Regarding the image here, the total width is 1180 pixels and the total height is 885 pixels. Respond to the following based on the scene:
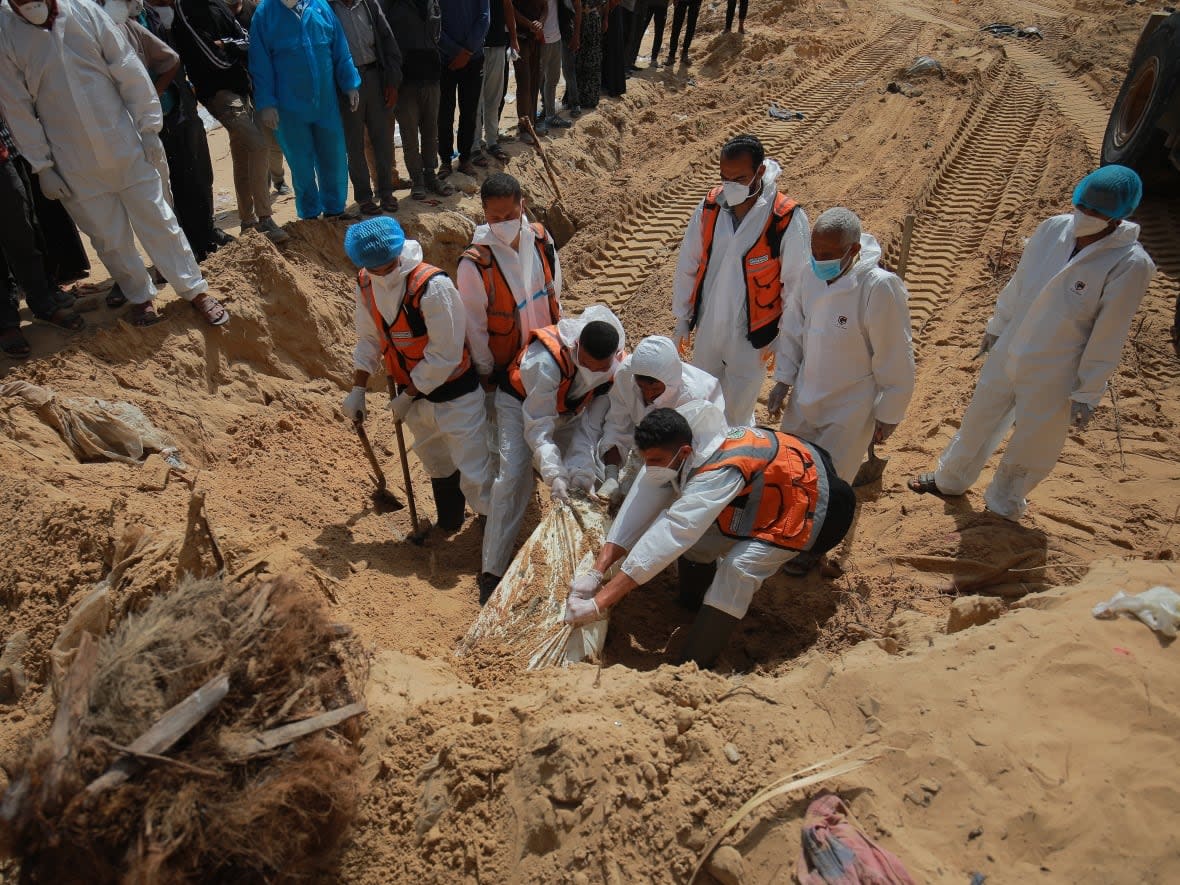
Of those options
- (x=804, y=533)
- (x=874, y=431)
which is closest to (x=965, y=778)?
(x=804, y=533)

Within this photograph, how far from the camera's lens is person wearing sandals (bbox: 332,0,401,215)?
6.02m

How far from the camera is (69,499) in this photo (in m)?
3.59

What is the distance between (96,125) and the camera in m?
A: 4.50

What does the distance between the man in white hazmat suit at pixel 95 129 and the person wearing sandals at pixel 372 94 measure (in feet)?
5.68

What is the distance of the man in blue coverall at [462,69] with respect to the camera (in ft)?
22.0

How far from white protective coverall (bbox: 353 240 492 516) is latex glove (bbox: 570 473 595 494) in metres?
0.64

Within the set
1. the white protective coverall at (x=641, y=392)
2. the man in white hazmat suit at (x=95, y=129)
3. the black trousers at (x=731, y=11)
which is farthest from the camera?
the black trousers at (x=731, y=11)

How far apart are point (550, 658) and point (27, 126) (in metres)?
4.09

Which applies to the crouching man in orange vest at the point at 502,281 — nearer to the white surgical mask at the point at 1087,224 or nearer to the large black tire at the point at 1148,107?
the white surgical mask at the point at 1087,224

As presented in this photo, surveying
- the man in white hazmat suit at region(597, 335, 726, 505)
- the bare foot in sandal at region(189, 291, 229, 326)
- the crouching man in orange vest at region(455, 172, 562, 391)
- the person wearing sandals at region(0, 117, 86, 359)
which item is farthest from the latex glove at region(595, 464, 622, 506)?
the person wearing sandals at region(0, 117, 86, 359)

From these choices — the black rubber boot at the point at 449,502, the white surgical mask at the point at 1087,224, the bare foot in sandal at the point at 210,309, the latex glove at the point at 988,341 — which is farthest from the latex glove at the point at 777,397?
the bare foot in sandal at the point at 210,309

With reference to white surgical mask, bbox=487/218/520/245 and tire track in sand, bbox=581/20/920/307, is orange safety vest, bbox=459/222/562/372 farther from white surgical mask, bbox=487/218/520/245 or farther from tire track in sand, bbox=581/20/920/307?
tire track in sand, bbox=581/20/920/307

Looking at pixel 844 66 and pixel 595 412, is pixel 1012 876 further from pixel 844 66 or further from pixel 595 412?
pixel 844 66

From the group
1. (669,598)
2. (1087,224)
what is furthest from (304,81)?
(1087,224)
